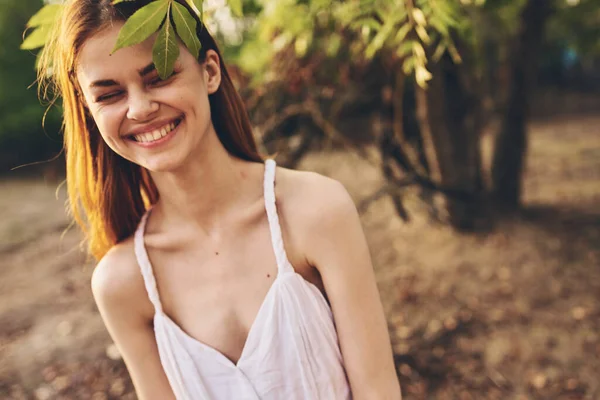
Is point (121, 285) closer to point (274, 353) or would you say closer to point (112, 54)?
point (274, 353)

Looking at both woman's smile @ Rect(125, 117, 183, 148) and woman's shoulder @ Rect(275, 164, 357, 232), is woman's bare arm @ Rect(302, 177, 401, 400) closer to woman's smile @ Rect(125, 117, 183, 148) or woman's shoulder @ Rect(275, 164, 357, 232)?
woman's shoulder @ Rect(275, 164, 357, 232)

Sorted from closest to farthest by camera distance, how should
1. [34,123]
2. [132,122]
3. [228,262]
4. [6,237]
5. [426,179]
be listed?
[132,122], [228,262], [426,179], [6,237], [34,123]

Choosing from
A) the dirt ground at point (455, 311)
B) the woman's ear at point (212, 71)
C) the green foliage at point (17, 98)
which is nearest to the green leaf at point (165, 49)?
the woman's ear at point (212, 71)

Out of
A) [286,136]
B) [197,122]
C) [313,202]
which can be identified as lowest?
[286,136]

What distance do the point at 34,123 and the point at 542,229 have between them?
9525 millimetres

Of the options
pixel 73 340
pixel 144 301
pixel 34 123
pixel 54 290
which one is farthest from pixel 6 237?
pixel 144 301

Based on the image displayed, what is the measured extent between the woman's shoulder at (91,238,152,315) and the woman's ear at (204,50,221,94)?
2.04 ft

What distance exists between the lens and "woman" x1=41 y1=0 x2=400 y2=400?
4.95 feet

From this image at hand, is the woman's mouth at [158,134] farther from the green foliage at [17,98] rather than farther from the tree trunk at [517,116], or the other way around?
the green foliage at [17,98]

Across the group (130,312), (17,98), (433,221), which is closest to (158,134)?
(130,312)

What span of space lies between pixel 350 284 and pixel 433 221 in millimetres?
3602

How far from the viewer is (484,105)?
5227 mm

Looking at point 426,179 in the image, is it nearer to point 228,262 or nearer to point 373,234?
point 373,234

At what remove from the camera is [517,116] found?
5055 mm
